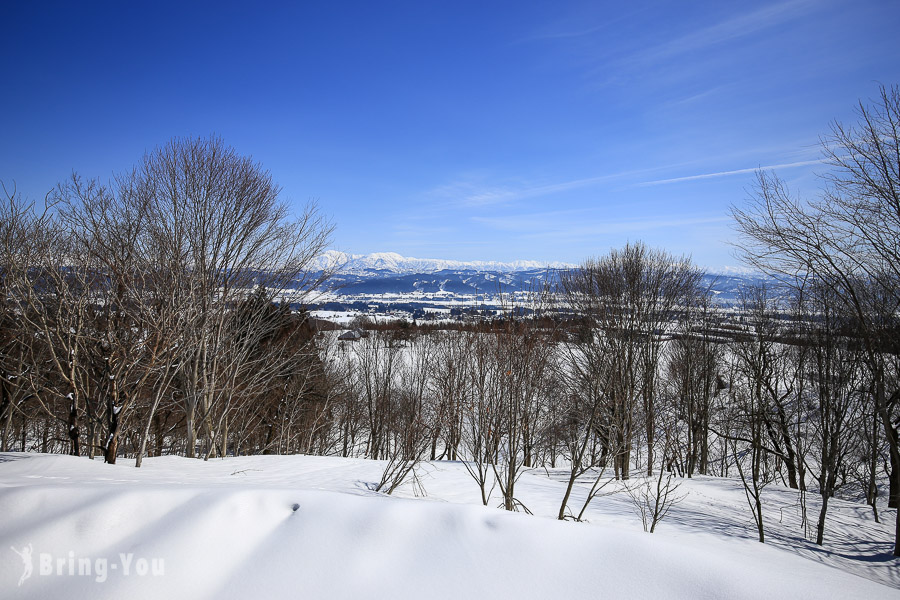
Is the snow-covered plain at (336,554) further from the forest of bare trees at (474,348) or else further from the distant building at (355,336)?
the distant building at (355,336)

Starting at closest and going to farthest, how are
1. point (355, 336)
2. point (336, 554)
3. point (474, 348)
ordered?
point (336, 554) < point (474, 348) < point (355, 336)

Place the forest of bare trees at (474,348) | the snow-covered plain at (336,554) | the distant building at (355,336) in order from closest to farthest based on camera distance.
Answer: the snow-covered plain at (336,554)
the forest of bare trees at (474,348)
the distant building at (355,336)

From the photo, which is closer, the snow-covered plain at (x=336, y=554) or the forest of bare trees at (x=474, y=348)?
the snow-covered plain at (x=336, y=554)

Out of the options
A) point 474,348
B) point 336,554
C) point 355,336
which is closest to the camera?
point 336,554

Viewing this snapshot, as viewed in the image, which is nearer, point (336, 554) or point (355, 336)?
point (336, 554)

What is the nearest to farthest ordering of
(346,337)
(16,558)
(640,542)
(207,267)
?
(16,558)
(640,542)
(207,267)
(346,337)

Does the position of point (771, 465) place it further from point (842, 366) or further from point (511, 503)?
point (511, 503)

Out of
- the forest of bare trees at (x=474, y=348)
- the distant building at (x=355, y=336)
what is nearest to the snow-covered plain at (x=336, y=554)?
the forest of bare trees at (x=474, y=348)

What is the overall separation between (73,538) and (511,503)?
4645 millimetres

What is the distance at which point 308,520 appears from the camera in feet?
7.78

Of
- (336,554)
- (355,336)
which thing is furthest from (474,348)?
(355,336)

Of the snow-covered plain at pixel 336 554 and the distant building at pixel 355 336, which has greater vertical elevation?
the snow-covered plain at pixel 336 554

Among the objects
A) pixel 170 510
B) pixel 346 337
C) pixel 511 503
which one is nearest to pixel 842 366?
pixel 511 503

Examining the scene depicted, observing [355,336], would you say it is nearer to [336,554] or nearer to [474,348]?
[474,348]
